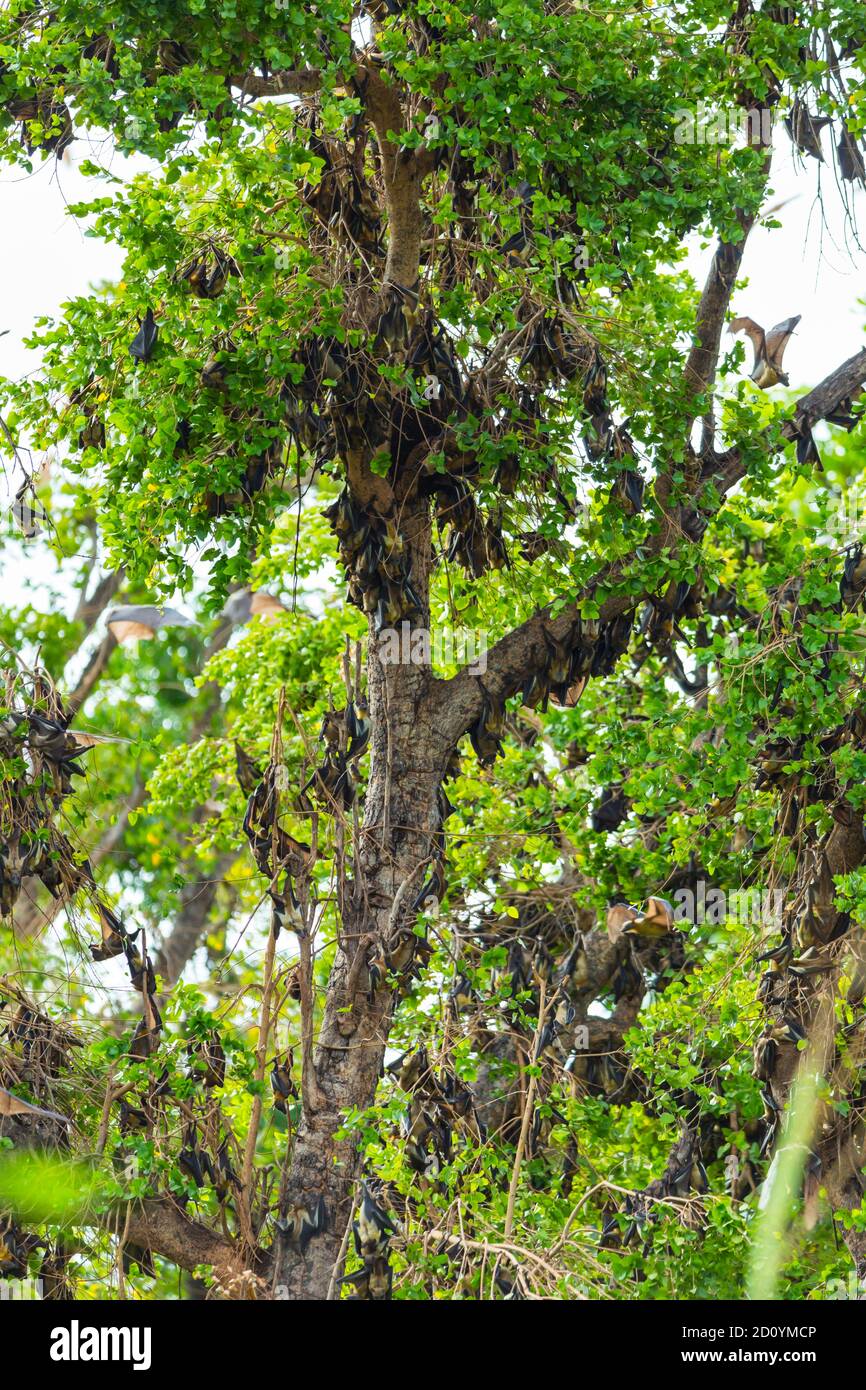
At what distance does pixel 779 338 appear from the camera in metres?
6.36

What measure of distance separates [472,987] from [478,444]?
241 centimetres

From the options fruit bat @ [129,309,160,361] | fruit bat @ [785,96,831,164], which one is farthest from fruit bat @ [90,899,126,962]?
fruit bat @ [785,96,831,164]

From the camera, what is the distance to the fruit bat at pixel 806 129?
5.75m

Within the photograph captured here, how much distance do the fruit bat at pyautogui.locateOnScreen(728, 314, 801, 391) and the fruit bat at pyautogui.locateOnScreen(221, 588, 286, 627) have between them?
2.56 meters

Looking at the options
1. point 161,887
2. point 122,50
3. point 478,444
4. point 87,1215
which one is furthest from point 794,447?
point 161,887

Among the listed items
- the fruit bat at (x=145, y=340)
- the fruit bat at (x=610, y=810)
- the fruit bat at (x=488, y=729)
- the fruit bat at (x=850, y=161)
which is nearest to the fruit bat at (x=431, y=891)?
the fruit bat at (x=488, y=729)

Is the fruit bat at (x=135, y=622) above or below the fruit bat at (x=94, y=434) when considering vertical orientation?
below

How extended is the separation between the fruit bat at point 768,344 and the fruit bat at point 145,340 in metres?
2.56

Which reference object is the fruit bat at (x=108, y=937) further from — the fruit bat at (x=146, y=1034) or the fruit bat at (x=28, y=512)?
the fruit bat at (x=28, y=512)

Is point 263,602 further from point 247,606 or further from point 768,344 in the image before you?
point 247,606

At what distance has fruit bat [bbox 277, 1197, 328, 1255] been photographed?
5.83m

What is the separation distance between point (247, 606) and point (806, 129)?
6711 millimetres

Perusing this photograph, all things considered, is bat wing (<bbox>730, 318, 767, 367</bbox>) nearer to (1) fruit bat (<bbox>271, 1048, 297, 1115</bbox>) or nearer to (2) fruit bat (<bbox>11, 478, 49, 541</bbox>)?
(2) fruit bat (<bbox>11, 478, 49, 541</bbox>)

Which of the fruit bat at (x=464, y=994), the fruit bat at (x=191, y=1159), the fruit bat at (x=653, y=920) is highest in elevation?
the fruit bat at (x=653, y=920)
